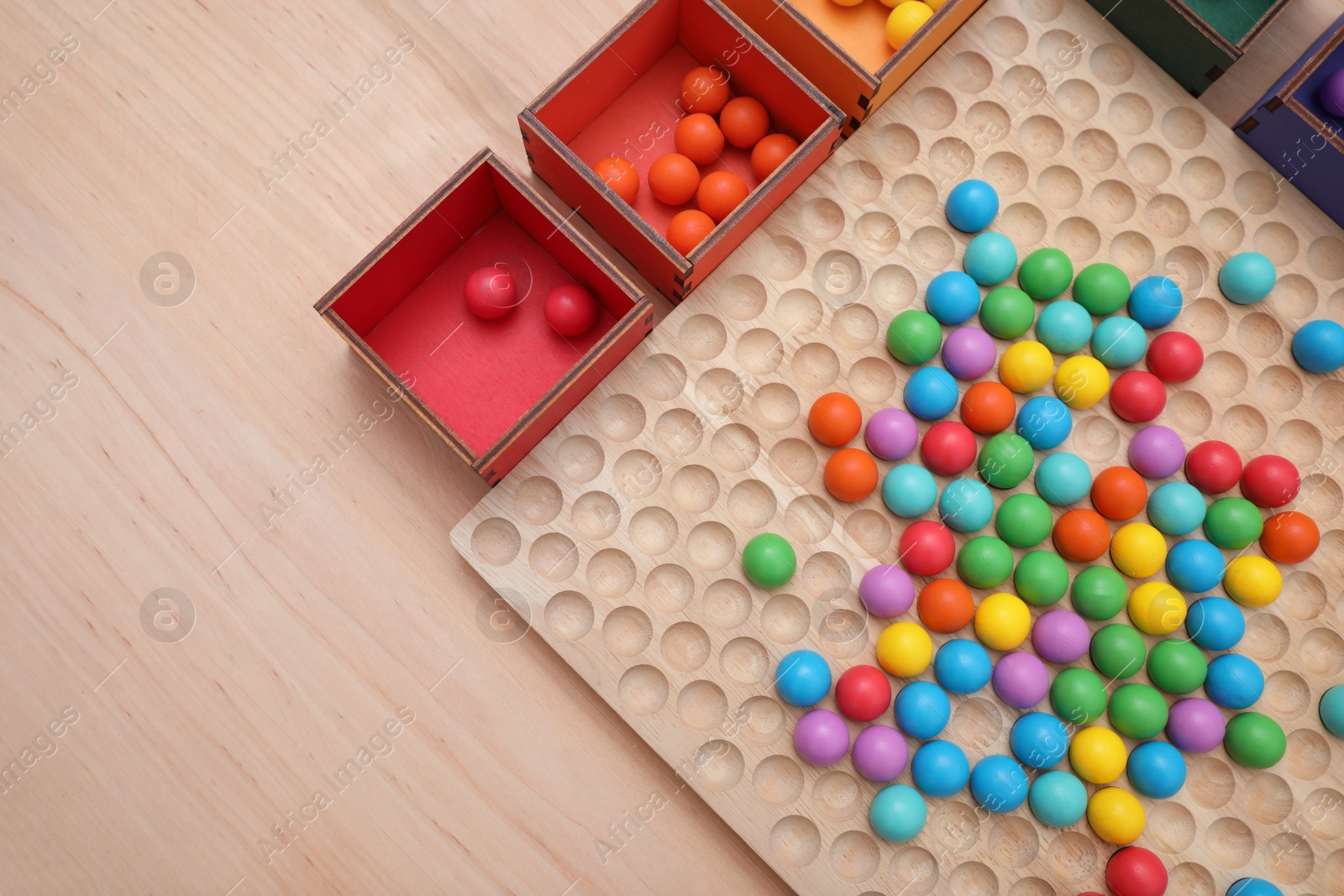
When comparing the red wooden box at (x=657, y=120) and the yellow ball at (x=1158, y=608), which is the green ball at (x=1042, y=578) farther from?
the red wooden box at (x=657, y=120)

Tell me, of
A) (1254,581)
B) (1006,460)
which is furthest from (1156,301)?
(1254,581)

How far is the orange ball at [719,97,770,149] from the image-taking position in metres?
1.42

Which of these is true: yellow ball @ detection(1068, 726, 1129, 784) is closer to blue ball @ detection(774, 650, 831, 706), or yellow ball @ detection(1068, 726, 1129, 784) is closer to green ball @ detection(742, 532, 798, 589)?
blue ball @ detection(774, 650, 831, 706)

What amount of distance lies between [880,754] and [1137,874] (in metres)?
0.40

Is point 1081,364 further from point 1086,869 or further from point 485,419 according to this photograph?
point 485,419

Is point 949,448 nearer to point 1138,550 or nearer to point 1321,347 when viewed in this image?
point 1138,550

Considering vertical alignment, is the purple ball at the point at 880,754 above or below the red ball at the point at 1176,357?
below

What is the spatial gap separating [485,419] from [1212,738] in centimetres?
117

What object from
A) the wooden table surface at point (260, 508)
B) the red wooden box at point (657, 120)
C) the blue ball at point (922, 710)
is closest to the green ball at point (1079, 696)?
the blue ball at point (922, 710)

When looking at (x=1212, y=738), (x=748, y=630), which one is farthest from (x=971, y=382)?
(x=1212, y=738)

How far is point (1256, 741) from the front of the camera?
1.32 m

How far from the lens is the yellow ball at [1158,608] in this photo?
4.42 ft

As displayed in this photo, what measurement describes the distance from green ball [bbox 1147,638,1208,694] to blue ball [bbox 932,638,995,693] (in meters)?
0.25

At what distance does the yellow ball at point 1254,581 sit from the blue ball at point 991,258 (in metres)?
0.56
